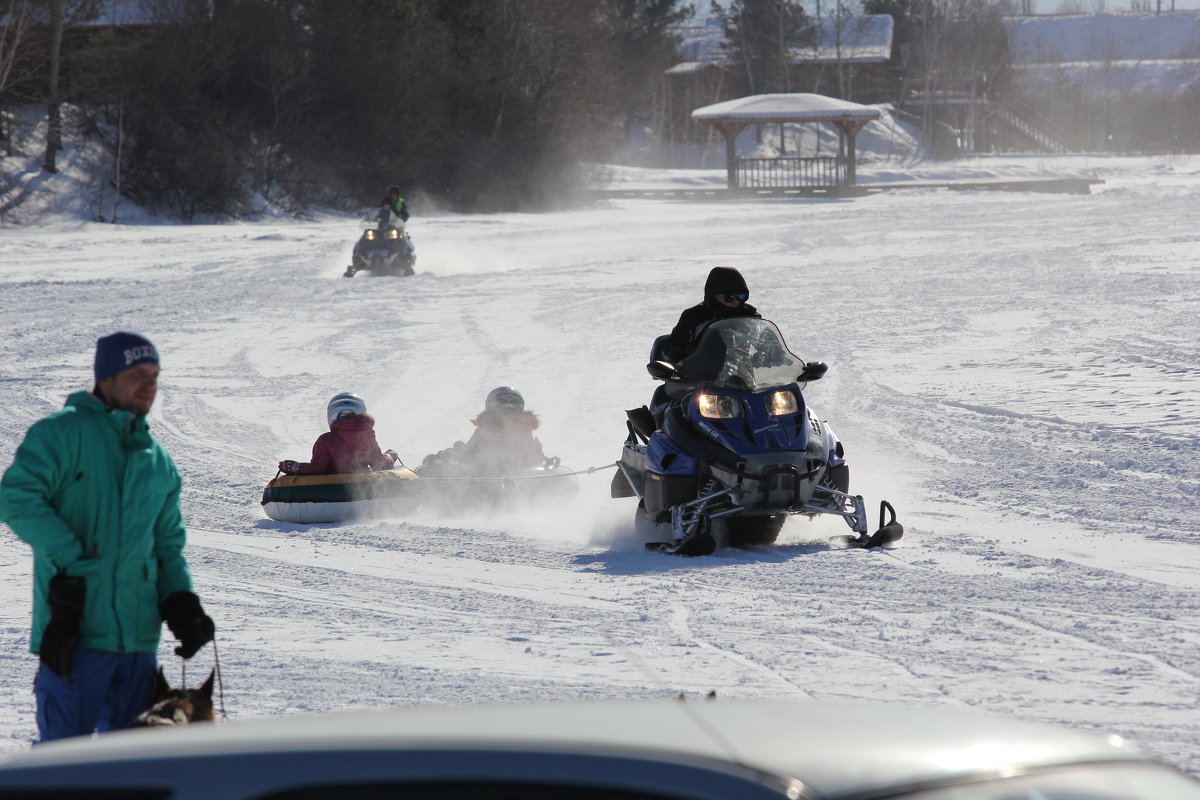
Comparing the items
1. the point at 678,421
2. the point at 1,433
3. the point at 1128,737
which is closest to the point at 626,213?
the point at 1,433

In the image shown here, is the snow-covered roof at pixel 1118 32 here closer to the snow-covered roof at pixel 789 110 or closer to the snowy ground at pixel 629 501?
the snow-covered roof at pixel 789 110

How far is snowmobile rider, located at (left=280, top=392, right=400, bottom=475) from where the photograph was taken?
8.70m

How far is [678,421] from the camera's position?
7824 millimetres

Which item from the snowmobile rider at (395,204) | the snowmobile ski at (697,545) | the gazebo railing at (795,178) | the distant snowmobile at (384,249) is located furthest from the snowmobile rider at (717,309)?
the gazebo railing at (795,178)

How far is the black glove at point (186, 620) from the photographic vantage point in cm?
349

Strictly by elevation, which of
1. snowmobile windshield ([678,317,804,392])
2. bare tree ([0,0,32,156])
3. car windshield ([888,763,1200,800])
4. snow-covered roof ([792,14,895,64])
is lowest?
snowmobile windshield ([678,317,804,392])

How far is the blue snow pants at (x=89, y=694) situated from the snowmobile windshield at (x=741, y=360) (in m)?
4.58

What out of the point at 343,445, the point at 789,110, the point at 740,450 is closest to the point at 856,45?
the point at 789,110

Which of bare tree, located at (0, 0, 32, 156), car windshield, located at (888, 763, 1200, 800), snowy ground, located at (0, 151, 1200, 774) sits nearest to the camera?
car windshield, located at (888, 763, 1200, 800)

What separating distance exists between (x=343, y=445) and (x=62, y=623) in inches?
213

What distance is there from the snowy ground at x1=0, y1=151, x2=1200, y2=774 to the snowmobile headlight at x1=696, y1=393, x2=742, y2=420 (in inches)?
31.9

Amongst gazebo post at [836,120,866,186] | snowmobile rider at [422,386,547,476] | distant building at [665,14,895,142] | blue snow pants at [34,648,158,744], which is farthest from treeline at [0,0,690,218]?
blue snow pants at [34,648,158,744]

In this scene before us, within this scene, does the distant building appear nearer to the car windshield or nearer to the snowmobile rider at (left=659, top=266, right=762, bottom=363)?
the snowmobile rider at (left=659, top=266, right=762, bottom=363)

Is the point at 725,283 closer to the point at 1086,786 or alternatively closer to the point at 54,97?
the point at 1086,786
